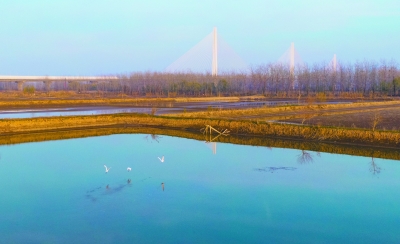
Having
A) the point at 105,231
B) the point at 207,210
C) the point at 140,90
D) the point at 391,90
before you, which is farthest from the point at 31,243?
the point at 140,90

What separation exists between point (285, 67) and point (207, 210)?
41144 mm

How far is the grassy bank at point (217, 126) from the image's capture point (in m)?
11.0

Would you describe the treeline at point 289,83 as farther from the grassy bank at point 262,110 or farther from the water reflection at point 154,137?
the water reflection at point 154,137

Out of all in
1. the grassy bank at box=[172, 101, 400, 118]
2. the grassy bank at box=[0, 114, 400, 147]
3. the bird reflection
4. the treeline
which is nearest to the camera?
the bird reflection

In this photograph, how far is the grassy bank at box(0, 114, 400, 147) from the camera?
11008mm

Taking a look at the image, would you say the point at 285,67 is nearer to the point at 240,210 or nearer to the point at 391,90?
the point at 391,90

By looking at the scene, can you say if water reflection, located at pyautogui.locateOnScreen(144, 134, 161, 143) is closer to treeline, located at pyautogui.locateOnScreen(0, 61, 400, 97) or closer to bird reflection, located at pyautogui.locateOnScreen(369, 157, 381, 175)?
bird reflection, located at pyautogui.locateOnScreen(369, 157, 381, 175)

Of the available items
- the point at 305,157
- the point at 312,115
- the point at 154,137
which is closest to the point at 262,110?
the point at 312,115

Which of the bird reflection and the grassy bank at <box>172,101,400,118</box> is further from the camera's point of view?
the grassy bank at <box>172,101,400,118</box>

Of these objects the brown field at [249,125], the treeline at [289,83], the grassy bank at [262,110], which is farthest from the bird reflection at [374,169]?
the treeline at [289,83]

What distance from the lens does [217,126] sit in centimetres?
1386

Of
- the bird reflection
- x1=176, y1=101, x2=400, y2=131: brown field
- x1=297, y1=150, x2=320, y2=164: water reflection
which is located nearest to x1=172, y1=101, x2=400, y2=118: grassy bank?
x1=176, y1=101, x2=400, y2=131: brown field

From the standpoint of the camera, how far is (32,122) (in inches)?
536

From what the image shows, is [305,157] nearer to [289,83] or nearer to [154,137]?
[154,137]
